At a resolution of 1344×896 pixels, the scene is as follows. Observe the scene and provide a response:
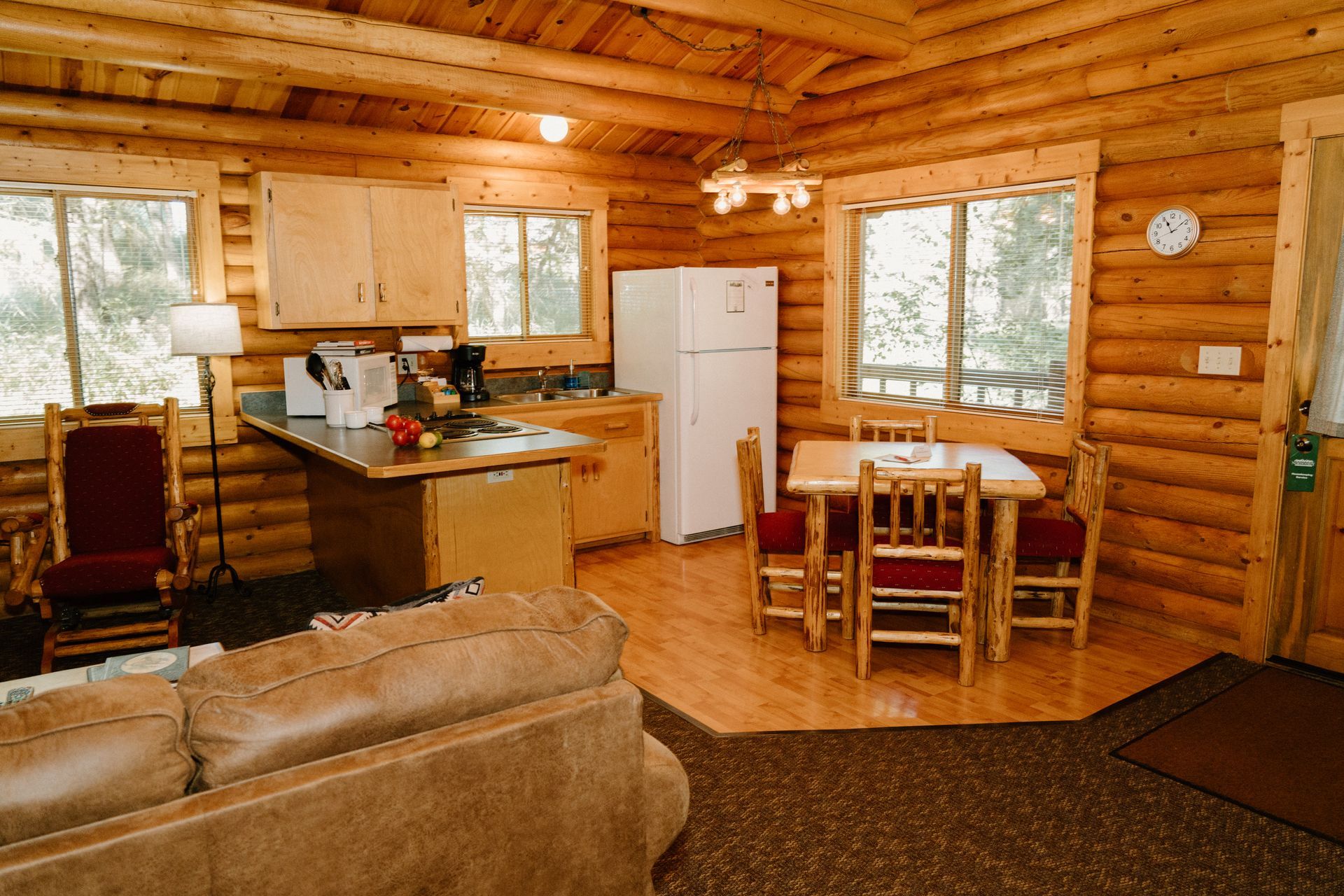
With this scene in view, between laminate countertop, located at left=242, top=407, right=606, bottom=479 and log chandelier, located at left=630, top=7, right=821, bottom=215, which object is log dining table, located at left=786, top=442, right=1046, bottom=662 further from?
log chandelier, located at left=630, top=7, right=821, bottom=215

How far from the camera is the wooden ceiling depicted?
3.91m

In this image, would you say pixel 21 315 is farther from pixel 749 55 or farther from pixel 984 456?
pixel 984 456

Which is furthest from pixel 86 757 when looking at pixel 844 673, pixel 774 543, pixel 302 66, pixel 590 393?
pixel 590 393

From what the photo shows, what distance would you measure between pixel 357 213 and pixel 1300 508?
4.84m

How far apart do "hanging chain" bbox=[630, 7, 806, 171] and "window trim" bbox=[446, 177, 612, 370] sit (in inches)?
38.7

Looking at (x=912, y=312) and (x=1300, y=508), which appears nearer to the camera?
(x=1300, y=508)

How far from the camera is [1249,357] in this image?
3.92m

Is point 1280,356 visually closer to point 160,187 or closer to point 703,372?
point 703,372

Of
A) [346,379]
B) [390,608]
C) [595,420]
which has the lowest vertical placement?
[390,608]

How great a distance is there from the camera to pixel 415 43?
439 centimetres

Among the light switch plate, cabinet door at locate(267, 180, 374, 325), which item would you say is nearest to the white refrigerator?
cabinet door at locate(267, 180, 374, 325)

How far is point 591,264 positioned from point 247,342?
7.46 feet

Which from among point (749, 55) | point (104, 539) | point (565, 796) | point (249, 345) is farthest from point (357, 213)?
point (565, 796)

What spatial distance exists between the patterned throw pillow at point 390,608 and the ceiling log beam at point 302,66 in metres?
3.13
